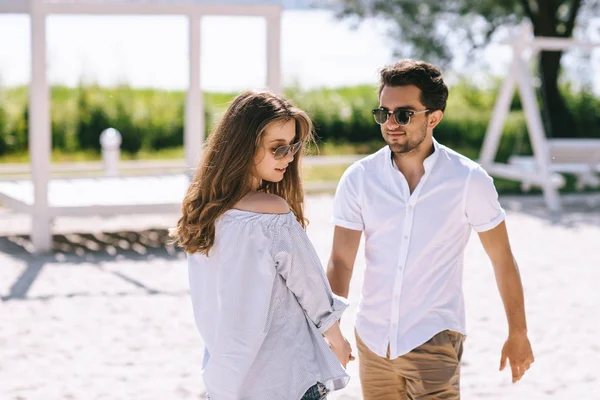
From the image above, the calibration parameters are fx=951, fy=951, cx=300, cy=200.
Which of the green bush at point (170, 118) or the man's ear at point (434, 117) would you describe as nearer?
the man's ear at point (434, 117)

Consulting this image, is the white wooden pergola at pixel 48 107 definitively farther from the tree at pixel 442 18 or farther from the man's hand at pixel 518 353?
the tree at pixel 442 18

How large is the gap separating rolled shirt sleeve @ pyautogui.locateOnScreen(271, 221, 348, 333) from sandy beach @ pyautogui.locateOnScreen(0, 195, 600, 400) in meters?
2.41

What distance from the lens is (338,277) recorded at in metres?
3.13

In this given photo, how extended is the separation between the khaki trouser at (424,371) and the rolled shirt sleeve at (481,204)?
1.19 feet

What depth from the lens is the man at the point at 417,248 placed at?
299 centimetres

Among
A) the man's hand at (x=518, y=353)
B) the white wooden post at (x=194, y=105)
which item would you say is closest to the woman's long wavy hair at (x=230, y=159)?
the man's hand at (x=518, y=353)

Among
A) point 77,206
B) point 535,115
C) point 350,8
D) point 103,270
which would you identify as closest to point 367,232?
point 103,270

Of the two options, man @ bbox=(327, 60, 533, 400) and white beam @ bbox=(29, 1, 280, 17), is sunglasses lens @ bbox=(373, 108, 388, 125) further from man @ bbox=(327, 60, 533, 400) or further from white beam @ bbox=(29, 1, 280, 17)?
white beam @ bbox=(29, 1, 280, 17)

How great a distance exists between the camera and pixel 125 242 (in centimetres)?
943

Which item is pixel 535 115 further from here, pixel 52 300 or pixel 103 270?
pixel 52 300

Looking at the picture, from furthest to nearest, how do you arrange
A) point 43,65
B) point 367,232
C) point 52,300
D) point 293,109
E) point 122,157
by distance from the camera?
point 122,157 < point 43,65 < point 52,300 < point 367,232 < point 293,109

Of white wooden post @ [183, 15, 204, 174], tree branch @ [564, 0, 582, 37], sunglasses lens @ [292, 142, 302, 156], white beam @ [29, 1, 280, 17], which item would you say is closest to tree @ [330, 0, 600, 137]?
tree branch @ [564, 0, 582, 37]

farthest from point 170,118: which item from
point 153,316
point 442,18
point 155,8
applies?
point 153,316

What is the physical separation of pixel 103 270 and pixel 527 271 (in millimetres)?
3632
